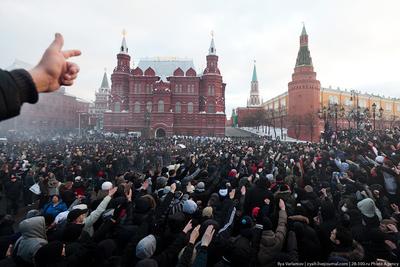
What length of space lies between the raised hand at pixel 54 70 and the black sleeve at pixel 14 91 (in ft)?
0.22

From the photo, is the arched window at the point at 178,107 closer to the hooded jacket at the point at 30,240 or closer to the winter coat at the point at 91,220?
the winter coat at the point at 91,220

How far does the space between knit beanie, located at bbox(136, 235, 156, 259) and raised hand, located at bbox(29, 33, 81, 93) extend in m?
2.29

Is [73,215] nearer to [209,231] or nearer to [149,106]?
[209,231]

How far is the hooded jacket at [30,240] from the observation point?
327 centimetres

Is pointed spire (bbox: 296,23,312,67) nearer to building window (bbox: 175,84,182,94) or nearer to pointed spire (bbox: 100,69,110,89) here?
building window (bbox: 175,84,182,94)

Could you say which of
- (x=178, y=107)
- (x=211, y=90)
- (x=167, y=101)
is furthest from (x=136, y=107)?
(x=211, y=90)

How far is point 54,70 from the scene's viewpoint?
1475 mm

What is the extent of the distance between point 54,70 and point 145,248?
2443 millimetres

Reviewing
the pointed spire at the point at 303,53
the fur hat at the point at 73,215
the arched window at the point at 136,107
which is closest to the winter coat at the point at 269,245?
the fur hat at the point at 73,215

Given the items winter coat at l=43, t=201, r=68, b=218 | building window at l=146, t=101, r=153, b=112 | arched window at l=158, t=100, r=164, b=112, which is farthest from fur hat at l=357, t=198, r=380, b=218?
building window at l=146, t=101, r=153, b=112

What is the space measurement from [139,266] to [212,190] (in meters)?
3.81

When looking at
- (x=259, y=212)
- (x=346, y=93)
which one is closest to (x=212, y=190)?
(x=259, y=212)

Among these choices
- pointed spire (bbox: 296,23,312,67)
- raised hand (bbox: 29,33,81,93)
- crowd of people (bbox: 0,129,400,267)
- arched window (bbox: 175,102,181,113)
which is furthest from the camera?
pointed spire (bbox: 296,23,312,67)

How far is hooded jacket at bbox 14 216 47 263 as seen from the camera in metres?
3.27
